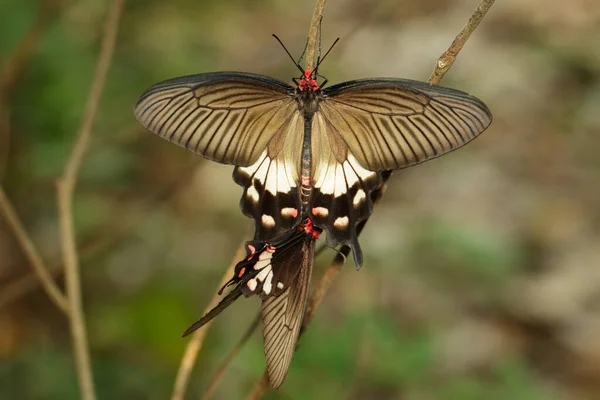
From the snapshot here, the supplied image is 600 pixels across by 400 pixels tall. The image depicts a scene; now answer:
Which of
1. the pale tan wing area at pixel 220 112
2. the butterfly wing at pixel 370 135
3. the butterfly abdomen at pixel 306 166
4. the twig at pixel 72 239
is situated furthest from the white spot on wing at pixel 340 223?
the twig at pixel 72 239

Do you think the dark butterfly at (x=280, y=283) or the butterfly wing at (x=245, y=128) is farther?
the butterfly wing at (x=245, y=128)

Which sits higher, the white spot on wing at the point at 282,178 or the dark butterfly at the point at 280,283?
the white spot on wing at the point at 282,178

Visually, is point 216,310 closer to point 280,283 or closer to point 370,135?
point 280,283

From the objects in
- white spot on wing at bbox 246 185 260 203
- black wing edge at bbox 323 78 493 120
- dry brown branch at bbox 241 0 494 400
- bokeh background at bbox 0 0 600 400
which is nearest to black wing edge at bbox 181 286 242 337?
dry brown branch at bbox 241 0 494 400

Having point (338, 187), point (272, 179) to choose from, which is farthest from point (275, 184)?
point (338, 187)

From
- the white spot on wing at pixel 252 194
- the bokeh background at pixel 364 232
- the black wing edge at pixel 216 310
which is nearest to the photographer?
the black wing edge at pixel 216 310

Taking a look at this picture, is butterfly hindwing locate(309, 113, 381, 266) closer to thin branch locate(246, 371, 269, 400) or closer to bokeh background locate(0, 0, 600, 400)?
thin branch locate(246, 371, 269, 400)

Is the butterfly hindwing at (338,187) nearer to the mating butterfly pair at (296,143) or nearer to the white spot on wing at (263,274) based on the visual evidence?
the mating butterfly pair at (296,143)
